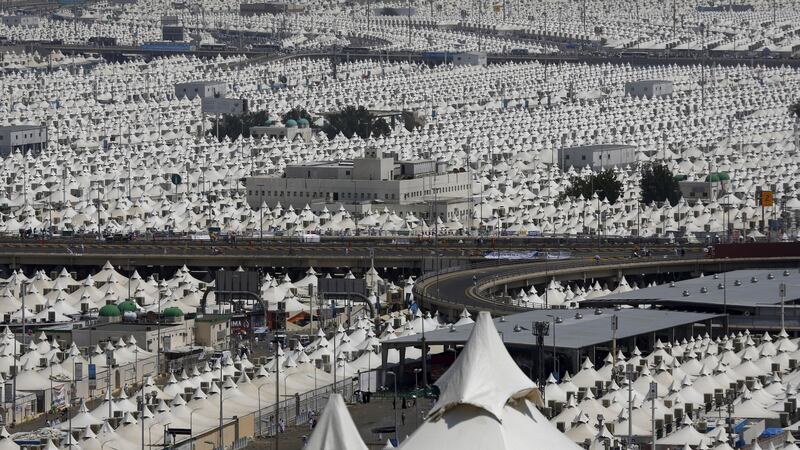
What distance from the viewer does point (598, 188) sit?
148m

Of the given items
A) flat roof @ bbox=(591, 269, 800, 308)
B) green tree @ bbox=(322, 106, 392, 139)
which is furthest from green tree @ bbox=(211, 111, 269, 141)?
flat roof @ bbox=(591, 269, 800, 308)

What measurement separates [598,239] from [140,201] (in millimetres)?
25503

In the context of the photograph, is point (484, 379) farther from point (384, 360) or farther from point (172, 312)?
point (172, 312)

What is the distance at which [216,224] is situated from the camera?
454ft

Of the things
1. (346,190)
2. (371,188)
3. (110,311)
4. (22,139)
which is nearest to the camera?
(110,311)

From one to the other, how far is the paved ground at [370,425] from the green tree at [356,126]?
114607 millimetres

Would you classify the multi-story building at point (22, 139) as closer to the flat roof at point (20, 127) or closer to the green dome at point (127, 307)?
the flat roof at point (20, 127)

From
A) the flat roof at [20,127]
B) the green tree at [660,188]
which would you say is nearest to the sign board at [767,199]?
the green tree at [660,188]

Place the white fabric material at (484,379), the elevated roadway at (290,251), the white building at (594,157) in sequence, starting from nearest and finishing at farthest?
the white fabric material at (484,379) < the elevated roadway at (290,251) < the white building at (594,157)

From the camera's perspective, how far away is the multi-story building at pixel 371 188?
143m

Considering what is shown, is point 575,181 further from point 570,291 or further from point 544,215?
point 570,291

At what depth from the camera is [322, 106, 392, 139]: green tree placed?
640ft

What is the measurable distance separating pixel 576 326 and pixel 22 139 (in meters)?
99.1

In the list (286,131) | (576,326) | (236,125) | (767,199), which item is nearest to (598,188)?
(767,199)
